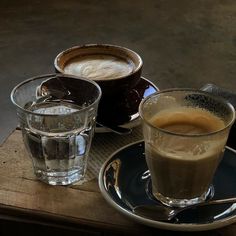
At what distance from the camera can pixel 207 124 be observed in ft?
2.31

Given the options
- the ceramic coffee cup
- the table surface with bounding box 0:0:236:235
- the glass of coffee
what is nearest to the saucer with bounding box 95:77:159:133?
the ceramic coffee cup

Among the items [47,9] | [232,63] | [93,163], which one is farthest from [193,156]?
[47,9]

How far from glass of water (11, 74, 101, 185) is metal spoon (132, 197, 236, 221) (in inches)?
5.1

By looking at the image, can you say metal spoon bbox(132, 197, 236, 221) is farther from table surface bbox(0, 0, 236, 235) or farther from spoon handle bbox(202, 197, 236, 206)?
table surface bbox(0, 0, 236, 235)

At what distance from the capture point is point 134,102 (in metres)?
0.90

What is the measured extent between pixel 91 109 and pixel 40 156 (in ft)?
0.32

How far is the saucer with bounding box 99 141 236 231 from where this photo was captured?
25.2 inches

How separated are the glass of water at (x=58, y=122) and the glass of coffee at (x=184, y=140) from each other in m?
0.10

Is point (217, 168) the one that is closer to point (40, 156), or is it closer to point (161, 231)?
point (161, 231)

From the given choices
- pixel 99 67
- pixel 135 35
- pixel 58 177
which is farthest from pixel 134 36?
pixel 58 177

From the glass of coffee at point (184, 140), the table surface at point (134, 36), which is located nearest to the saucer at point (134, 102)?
the glass of coffee at point (184, 140)

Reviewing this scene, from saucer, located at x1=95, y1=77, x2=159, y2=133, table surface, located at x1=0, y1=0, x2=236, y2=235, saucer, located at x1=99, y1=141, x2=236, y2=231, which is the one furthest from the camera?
table surface, located at x1=0, y1=0, x2=236, y2=235

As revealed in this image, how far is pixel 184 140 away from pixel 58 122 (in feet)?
0.59

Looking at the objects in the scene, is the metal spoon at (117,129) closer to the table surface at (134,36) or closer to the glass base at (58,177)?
the glass base at (58,177)
